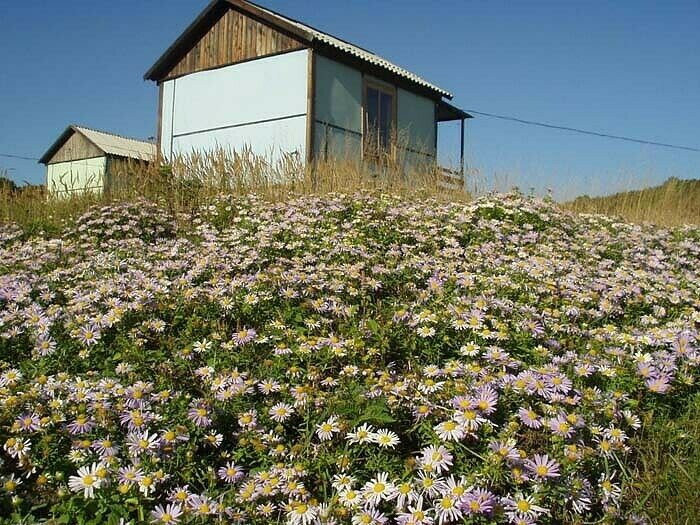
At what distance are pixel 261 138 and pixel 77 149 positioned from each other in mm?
15694

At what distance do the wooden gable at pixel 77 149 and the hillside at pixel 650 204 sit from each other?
19.6m

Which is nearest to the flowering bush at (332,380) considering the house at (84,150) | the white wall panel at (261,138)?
the white wall panel at (261,138)

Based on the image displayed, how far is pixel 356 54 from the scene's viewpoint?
12.2 m

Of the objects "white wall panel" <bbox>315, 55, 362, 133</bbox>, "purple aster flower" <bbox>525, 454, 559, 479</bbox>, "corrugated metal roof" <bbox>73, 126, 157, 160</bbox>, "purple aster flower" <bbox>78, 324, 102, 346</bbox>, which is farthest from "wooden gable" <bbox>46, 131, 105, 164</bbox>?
"purple aster flower" <bbox>525, 454, 559, 479</bbox>

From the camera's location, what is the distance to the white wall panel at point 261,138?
38.3ft

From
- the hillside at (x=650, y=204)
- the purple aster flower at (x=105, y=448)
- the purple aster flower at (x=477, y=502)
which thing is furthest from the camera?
the hillside at (x=650, y=204)

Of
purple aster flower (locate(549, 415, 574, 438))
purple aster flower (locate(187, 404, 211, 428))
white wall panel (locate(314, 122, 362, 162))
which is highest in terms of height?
white wall panel (locate(314, 122, 362, 162))

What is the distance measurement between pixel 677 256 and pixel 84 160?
77.8ft

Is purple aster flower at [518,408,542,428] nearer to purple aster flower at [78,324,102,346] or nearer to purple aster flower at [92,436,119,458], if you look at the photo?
purple aster flower at [92,436,119,458]

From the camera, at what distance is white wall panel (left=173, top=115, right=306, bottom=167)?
38.3 ft

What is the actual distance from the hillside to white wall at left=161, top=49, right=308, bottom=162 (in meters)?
5.19

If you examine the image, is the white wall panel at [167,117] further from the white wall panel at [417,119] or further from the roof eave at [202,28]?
the white wall panel at [417,119]

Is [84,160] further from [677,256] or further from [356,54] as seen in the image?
[677,256]

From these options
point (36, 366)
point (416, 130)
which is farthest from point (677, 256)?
point (416, 130)
